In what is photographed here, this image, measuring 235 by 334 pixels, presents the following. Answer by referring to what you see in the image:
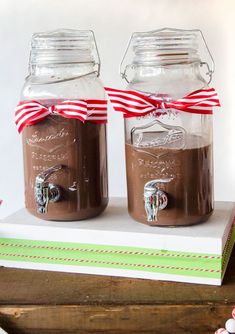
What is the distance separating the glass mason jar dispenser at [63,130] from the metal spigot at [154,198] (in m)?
0.11

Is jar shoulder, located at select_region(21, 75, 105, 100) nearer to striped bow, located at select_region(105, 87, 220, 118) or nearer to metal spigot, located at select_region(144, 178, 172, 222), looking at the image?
striped bow, located at select_region(105, 87, 220, 118)

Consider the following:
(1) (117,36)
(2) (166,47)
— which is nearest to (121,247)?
(2) (166,47)

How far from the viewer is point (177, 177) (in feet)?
2.42

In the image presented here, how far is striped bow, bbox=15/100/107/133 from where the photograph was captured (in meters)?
0.76

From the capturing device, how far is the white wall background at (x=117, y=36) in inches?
46.4

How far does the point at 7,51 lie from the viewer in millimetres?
1269

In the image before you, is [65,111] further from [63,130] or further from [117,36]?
[117,36]

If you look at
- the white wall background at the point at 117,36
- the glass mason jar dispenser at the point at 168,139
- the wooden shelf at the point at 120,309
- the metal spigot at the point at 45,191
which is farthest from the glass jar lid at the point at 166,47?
the white wall background at the point at 117,36

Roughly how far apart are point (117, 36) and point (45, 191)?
57cm

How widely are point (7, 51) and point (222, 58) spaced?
0.51m

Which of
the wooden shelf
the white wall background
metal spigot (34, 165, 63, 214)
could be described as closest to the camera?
the wooden shelf

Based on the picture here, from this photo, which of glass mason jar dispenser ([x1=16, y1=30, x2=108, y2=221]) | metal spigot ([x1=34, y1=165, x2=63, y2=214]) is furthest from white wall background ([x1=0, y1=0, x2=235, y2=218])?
metal spigot ([x1=34, y1=165, x2=63, y2=214])

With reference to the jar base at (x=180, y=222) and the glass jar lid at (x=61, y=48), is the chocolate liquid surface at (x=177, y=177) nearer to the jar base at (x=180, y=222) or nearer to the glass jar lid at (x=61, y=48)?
the jar base at (x=180, y=222)

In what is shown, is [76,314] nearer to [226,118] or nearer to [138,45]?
[138,45]
